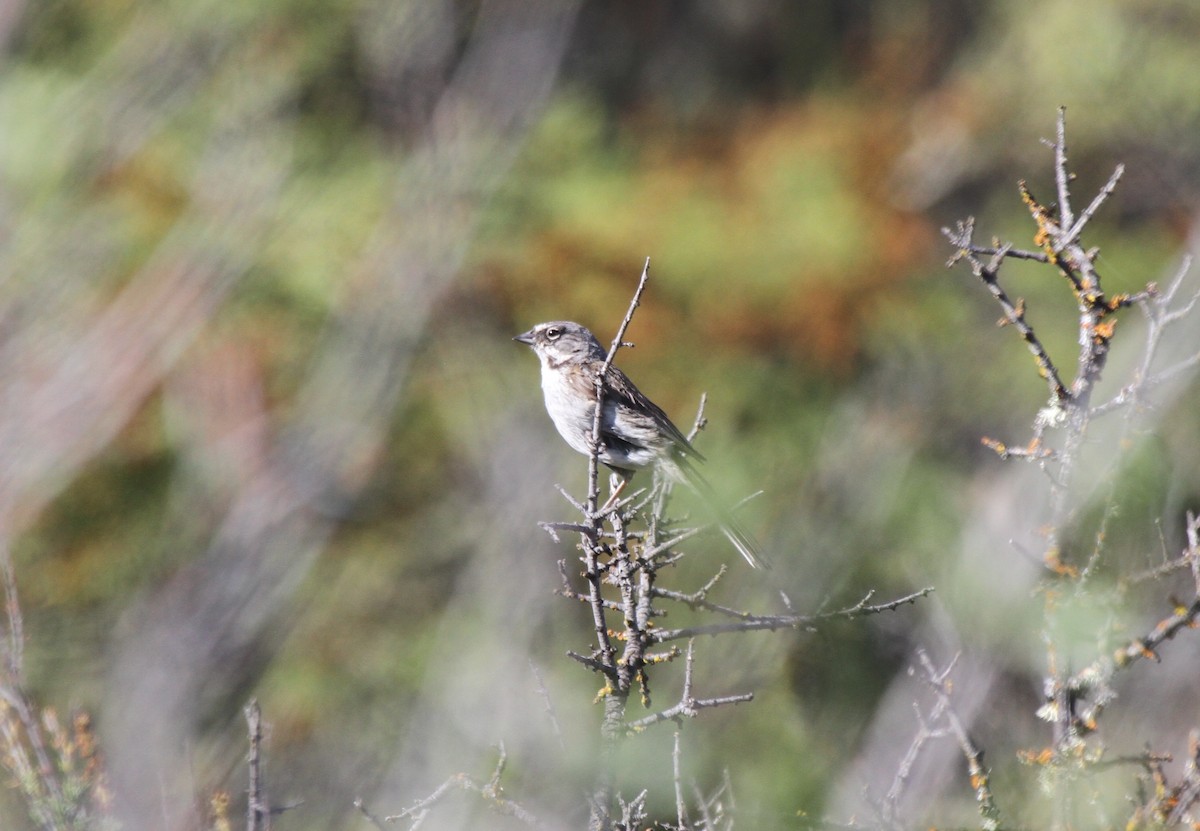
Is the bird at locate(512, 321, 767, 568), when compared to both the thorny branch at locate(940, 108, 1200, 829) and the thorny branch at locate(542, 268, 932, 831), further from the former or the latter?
the thorny branch at locate(940, 108, 1200, 829)

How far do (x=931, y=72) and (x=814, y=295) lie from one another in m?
2.69

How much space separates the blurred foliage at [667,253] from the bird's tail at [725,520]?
2383mm

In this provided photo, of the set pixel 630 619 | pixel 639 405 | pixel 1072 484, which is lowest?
pixel 630 619

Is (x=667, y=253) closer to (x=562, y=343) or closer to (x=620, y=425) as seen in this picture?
(x=562, y=343)

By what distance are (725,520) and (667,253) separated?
727 cm

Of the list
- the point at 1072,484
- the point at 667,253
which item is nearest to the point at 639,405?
the point at 1072,484

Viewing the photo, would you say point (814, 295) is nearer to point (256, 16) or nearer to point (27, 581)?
point (256, 16)

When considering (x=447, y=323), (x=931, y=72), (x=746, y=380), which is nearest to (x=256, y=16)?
(x=447, y=323)

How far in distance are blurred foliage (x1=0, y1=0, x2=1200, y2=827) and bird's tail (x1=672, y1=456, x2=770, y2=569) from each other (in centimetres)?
238

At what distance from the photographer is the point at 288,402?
30.8 ft

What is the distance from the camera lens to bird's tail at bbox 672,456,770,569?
4473 mm

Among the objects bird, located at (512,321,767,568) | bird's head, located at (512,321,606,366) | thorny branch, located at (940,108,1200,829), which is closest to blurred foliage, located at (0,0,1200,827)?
bird's head, located at (512,321,606,366)

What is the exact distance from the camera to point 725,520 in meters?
4.25

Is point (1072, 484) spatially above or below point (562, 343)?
above
